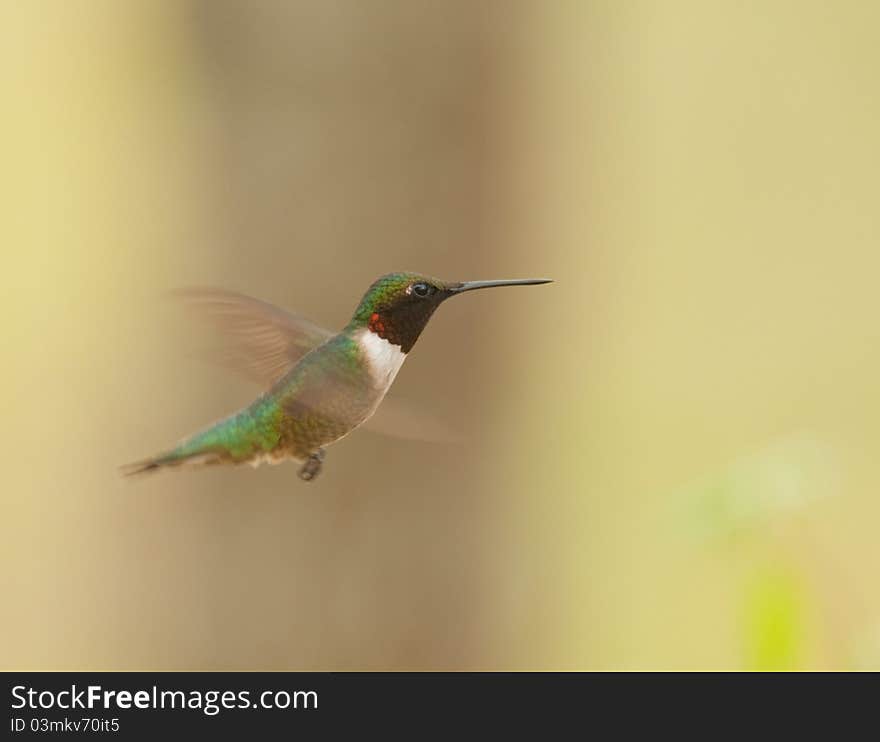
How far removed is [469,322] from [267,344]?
1310 millimetres

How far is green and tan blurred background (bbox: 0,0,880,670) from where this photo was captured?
7.54ft

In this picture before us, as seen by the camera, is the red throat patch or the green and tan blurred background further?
the green and tan blurred background

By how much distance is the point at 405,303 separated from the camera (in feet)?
3.17

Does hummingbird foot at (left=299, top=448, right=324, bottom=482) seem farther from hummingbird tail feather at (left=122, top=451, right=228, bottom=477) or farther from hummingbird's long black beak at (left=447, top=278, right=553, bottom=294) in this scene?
hummingbird's long black beak at (left=447, top=278, right=553, bottom=294)

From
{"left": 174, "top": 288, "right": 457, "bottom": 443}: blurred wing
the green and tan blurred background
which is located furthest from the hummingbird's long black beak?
the green and tan blurred background

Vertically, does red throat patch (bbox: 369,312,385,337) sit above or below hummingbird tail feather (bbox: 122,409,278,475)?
above

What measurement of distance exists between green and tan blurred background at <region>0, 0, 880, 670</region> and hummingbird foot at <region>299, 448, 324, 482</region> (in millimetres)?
155

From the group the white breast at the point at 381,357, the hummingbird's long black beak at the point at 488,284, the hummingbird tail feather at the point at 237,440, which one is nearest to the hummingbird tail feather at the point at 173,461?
the hummingbird tail feather at the point at 237,440

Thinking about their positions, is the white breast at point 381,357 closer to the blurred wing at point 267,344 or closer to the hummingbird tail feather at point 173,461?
the blurred wing at point 267,344

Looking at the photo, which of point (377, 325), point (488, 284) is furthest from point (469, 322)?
point (488, 284)

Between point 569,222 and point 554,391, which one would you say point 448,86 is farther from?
point 554,391

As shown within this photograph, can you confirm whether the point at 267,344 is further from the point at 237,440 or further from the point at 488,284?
the point at 488,284

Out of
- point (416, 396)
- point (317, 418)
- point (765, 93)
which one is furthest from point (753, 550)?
point (765, 93)

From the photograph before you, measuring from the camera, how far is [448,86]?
234cm
